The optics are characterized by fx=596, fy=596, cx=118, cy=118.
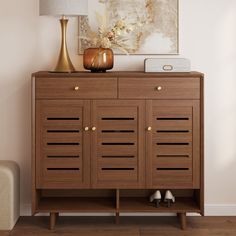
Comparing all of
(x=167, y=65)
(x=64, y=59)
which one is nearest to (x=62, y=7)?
(x=64, y=59)

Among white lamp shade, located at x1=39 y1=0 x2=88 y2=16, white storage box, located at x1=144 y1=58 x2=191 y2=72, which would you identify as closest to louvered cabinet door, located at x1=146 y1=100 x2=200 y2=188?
white storage box, located at x1=144 y1=58 x2=191 y2=72

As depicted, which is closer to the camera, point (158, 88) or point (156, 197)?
point (158, 88)

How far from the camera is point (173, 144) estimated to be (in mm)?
4117

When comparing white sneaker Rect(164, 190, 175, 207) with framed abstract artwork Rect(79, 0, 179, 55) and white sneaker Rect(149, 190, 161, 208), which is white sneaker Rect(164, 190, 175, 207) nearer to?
white sneaker Rect(149, 190, 161, 208)

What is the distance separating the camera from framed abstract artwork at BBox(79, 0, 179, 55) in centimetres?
441

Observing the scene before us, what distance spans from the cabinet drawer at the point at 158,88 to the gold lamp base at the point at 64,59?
0.43m

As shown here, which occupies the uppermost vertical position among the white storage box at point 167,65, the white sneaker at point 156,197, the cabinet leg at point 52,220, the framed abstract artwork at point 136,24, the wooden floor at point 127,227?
the framed abstract artwork at point 136,24

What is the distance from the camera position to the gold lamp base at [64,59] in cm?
423

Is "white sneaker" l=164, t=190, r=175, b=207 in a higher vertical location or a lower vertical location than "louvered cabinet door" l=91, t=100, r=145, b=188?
lower

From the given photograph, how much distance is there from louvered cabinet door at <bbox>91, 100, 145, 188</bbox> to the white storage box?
0.28 meters

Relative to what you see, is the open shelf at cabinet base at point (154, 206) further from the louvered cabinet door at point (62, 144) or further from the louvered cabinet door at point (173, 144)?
the louvered cabinet door at point (62, 144)

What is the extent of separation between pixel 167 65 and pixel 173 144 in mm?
554

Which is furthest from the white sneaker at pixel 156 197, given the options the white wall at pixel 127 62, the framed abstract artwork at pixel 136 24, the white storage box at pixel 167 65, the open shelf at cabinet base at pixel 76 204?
the framed abstract artwork at pixel 136 24

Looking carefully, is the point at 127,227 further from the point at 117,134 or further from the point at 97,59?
the point at 97,59
